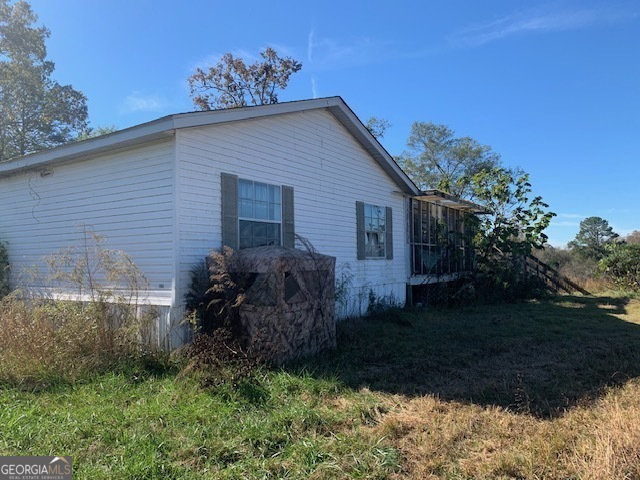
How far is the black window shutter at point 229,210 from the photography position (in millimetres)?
7188

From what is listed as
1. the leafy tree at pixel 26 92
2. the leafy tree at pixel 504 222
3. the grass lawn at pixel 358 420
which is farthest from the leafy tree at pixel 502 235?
the leafy tree at pixel 26 92

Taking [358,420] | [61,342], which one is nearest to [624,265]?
[358,420]

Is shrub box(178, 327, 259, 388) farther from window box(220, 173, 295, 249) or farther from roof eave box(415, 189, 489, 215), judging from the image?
roof eave box(415, 189, 489, 215)

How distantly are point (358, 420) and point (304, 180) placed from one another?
5.95 m

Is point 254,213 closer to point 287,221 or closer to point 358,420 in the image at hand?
point 287,221

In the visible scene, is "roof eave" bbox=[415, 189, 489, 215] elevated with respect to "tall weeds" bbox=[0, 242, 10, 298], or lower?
elevated

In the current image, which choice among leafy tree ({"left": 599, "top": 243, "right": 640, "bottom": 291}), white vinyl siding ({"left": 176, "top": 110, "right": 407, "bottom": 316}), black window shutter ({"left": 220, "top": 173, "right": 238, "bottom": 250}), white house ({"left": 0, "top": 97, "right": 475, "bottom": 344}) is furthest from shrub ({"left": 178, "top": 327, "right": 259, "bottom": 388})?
leafy tree ({"left": 599, "top": 243, "right": 640, "bottom": 291})

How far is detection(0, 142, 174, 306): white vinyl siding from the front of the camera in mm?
6730

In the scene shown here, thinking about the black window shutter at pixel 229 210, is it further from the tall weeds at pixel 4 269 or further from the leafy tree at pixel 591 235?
the leafy tree at pixel 591 235

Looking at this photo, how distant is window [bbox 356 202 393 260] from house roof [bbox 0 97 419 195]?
1.45 metres

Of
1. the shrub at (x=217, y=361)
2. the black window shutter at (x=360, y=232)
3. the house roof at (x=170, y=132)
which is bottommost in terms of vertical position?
the shrub at (x=217, y=361)

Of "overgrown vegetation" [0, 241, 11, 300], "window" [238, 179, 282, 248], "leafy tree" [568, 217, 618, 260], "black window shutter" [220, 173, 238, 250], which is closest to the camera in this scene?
"black window shutter" [220, 173, 238, 250]

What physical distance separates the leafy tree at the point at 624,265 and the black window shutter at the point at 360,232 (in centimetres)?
1116

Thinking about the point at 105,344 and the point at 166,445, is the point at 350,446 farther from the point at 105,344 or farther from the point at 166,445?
the point at 105,344
